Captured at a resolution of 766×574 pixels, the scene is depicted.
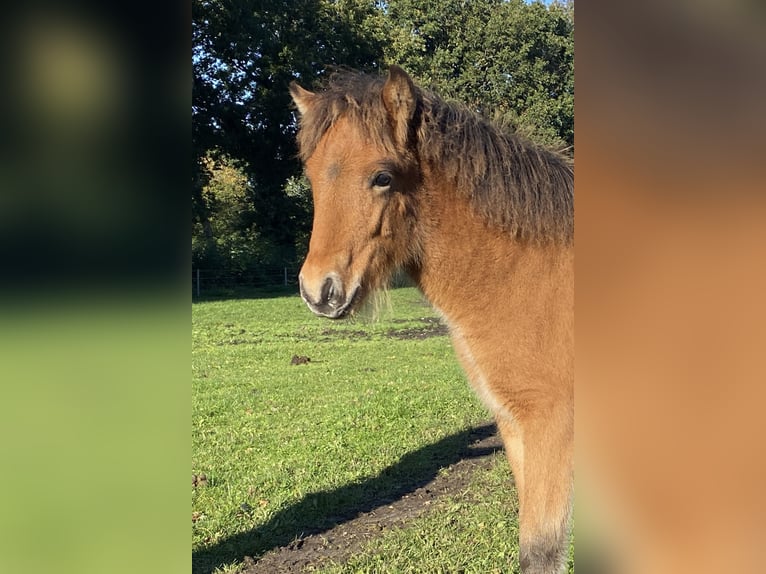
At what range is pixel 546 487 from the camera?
2260mm

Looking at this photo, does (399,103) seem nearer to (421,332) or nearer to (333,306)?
(333,306)

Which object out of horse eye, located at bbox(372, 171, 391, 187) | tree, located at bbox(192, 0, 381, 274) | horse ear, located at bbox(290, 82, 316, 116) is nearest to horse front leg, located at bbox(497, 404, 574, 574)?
horse eye, located at bbox(372, 171, 391, 187)

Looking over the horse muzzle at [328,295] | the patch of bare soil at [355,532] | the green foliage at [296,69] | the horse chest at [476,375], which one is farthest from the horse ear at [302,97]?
the green foliage at [296,69]

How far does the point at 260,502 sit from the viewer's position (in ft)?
13.3

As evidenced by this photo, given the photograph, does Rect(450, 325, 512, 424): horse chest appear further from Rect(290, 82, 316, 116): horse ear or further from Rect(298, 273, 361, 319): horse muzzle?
Rect(290, 82, 316, 116): horse ear

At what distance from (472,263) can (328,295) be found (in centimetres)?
67

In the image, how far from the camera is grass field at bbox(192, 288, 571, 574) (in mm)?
3434

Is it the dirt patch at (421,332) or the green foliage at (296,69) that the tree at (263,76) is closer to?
the green foliage at (296,69)
